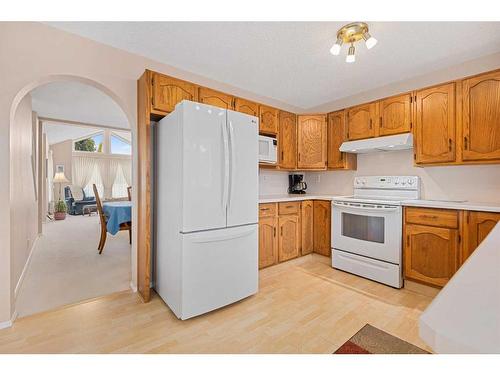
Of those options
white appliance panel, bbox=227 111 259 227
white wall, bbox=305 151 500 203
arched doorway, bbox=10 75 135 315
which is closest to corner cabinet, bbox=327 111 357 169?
white wall, bbox=305 151 500 203

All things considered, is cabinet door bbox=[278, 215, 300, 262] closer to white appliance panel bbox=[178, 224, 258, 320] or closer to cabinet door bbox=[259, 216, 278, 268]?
cabinet door bbox=[259, 216, 278, 268]

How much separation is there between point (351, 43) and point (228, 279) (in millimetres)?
2425

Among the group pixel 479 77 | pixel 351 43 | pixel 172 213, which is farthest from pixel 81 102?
pixel 479 77

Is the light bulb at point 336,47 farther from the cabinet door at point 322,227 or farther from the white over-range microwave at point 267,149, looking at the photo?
the cabinet door at point 322,227

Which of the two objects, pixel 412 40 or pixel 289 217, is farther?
pixel 289 217

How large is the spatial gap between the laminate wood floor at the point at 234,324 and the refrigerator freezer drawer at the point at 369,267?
105mm

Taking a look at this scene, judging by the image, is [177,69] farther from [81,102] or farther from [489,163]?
[489,163]

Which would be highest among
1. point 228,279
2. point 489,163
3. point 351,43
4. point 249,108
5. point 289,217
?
point 351,43

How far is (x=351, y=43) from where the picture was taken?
2191 millimetres

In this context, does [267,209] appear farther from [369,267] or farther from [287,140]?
[369,267]

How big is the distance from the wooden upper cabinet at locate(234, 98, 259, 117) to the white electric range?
160cm

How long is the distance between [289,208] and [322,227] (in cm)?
61

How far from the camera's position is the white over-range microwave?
3.19m

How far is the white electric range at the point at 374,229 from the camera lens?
2570 millimetres
